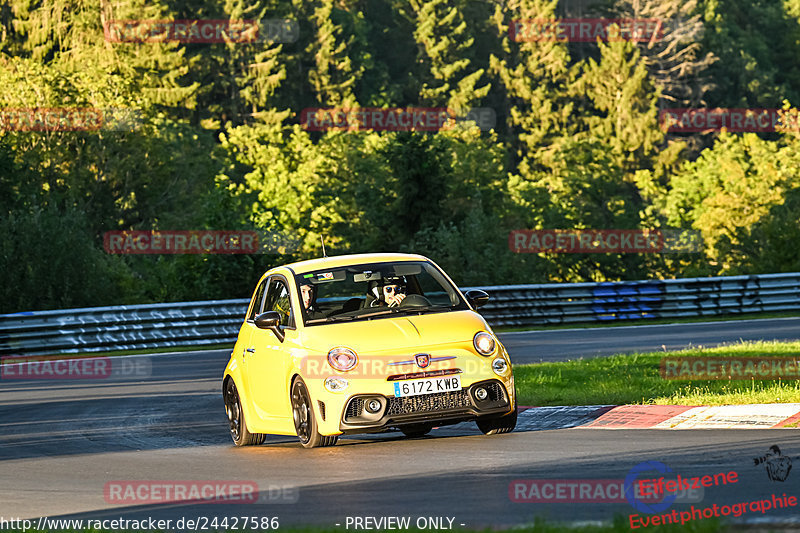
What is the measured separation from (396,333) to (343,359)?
0.53 metres

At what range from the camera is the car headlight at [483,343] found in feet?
39.3

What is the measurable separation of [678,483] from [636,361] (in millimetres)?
9865

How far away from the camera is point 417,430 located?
13211 mm

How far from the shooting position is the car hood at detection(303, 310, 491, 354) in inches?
466

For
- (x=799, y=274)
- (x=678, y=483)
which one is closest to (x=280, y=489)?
(x=678, y=483)

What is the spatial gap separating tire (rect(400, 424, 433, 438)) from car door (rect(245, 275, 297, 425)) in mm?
1234

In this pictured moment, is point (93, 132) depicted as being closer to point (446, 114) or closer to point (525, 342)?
point (446, 114)

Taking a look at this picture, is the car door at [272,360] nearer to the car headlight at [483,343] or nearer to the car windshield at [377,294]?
the car windshield at [377,294]

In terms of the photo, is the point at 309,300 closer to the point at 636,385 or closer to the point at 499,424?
the point at 499,424

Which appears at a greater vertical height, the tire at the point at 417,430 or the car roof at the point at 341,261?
the car roof at the point at 341,261

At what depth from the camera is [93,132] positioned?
61.8 metres

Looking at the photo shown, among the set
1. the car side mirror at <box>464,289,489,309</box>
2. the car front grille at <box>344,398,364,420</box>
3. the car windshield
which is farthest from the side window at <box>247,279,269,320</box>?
the car front grille at <box>344,398,364,420</box>

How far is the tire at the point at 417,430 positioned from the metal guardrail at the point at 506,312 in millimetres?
15540

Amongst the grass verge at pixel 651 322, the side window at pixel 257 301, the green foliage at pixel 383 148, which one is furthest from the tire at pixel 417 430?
the green foliage at pixel 383 148
